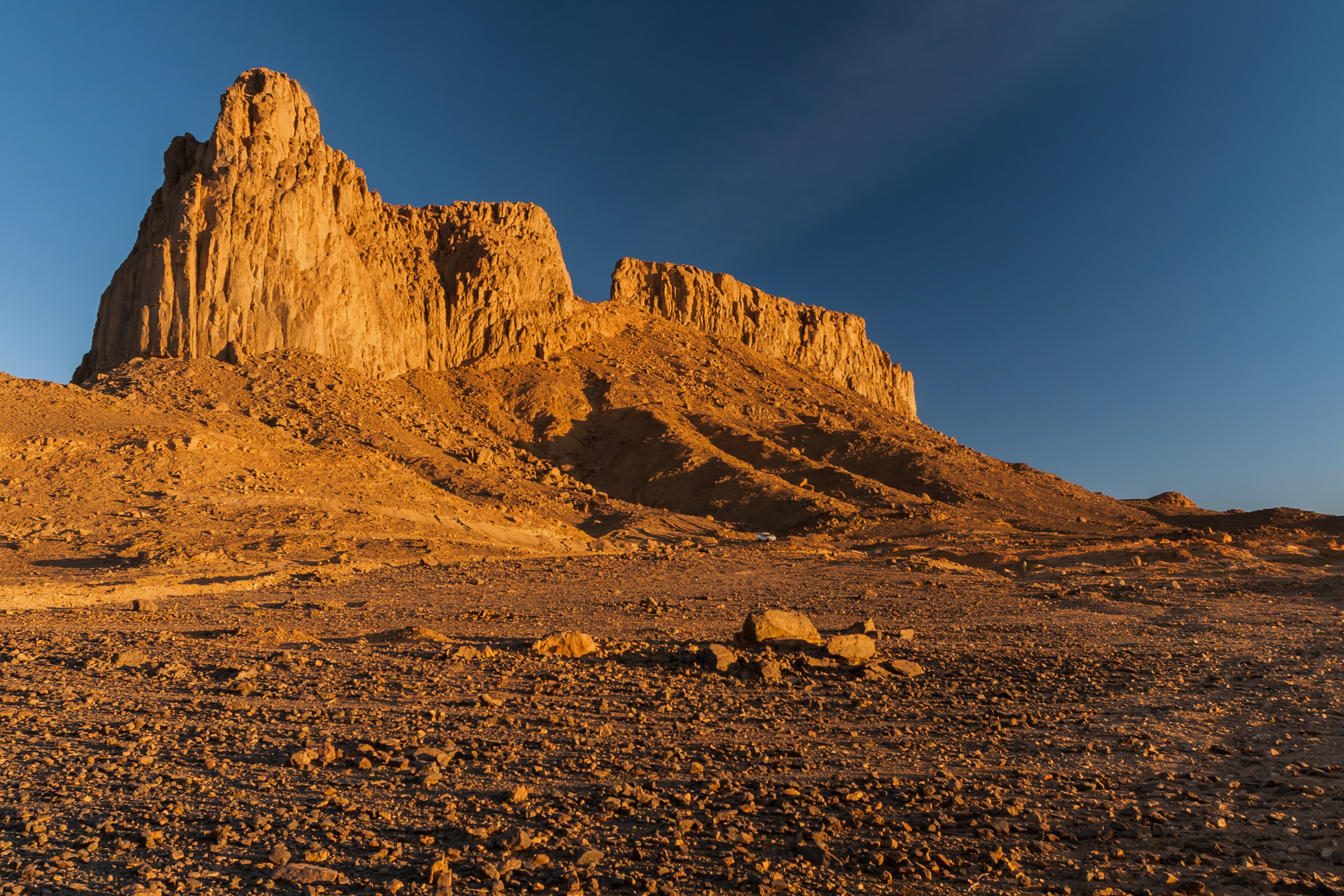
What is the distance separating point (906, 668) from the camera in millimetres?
8805

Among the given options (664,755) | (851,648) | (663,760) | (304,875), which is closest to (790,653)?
(851,648)

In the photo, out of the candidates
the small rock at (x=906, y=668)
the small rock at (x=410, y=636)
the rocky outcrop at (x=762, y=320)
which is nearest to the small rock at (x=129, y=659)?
the small rock at (x=410, y=636)

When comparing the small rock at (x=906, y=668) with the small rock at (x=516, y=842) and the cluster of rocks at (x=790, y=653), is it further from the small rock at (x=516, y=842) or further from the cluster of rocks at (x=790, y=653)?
the small rock at (x=516, y=842)

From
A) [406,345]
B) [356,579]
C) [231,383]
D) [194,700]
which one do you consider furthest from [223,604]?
[406,345]

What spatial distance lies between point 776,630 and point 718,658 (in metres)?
1.43

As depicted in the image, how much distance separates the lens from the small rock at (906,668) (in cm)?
873

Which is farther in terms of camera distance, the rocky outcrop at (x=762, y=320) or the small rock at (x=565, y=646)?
the rocky outcrop at (x=762, y=320)

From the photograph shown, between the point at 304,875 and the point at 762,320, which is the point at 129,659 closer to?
the point at 304,875

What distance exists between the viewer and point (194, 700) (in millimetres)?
7316

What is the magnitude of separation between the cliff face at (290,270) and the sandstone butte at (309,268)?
0.11 metres

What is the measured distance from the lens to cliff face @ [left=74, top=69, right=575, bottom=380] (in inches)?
1810

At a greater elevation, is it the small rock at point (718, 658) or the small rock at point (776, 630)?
the small rock at point (776, 630)

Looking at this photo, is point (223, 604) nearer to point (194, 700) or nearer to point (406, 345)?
point (194, 700)

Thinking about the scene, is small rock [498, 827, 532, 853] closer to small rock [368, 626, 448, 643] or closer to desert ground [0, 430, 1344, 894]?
desert ground [0, 430, 1344, 894]
